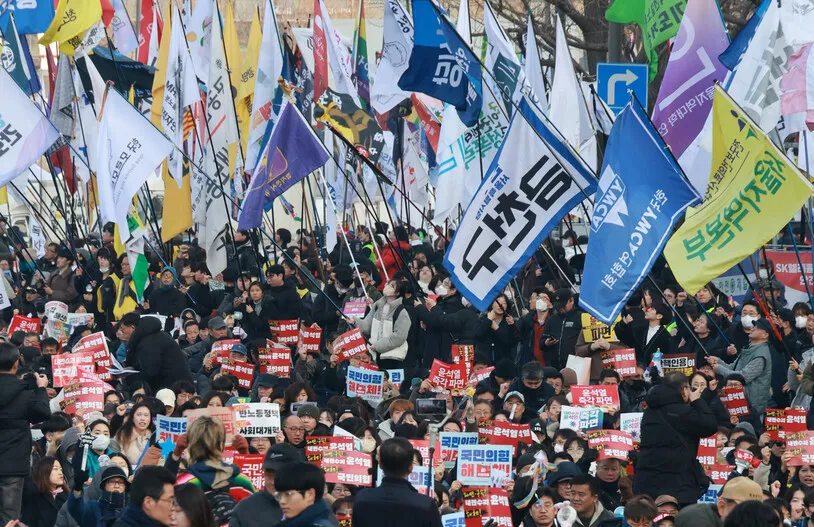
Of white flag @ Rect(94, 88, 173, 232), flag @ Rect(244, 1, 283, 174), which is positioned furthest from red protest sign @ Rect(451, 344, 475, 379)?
flag @ Rect(244, 1, 283, 174)

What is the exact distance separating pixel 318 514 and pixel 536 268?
1269 cm

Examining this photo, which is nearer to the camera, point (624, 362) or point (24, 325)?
point (624, 362)

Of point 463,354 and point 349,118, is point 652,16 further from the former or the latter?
point 463,354

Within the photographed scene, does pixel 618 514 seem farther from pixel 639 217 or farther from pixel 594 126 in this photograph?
pixel 594 126

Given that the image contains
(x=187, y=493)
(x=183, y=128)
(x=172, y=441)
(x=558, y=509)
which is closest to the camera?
(x=187, y=493)

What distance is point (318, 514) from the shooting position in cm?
713

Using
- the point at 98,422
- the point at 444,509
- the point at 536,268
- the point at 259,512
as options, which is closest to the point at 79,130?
the point at 536,268

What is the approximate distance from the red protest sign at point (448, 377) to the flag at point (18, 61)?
11.0m

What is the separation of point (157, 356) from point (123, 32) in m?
11.4

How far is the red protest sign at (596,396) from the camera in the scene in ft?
42.1

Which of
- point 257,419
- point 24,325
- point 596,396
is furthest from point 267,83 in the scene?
point 257,419

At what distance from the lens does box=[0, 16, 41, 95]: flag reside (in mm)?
23688

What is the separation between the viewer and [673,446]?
1074 cm

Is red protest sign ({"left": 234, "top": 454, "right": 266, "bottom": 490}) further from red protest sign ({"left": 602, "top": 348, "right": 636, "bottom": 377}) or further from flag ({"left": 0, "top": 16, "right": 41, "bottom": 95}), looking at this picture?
flag ({"left": 0, "top": 16, "right": 41, "bottom": 95})
